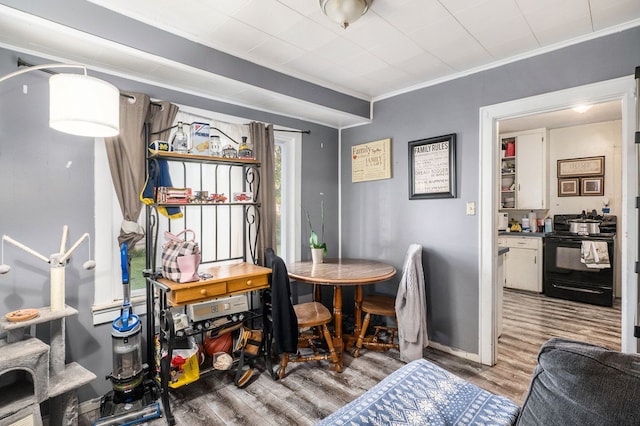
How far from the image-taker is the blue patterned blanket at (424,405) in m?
1.07

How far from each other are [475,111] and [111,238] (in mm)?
2958

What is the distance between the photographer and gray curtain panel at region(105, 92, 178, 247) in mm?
2160

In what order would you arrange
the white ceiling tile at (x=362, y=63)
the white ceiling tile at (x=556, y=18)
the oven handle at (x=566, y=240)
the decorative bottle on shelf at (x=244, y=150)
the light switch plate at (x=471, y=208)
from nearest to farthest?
the white ceiling tile at (x=556, y=18), the white ceiling tile at (x=362, y=63), the decorative bottle on shelf at (x=244, y=150), the light switch plate at (x=471, y=208), the oven handle at (x=566, y=240)

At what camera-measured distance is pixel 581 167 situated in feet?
15.5

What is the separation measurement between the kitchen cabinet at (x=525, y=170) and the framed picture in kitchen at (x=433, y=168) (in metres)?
3.04

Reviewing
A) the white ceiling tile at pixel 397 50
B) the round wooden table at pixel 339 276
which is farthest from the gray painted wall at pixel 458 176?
the white ceiling tile at pixel 397 50

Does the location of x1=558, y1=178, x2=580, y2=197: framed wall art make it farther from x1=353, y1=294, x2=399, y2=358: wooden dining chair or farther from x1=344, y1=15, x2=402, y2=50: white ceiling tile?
x1=344, y1=15, x2=402, y2=50: white ceiling tile

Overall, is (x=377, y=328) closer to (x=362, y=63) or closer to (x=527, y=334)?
(x=527, y=334)

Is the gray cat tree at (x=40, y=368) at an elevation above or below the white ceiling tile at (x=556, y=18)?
below

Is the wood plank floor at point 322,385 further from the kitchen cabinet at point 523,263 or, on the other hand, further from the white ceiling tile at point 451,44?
the white ceiling tile at point 451,44

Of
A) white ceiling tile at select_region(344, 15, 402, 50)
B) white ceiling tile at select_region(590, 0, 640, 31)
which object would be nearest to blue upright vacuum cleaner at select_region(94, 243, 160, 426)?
white ceiling tile at select_region(344, 15, 402, 50)

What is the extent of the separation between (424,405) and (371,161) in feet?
8.52

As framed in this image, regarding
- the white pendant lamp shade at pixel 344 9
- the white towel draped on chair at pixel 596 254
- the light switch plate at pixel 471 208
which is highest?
the white pendant lamp shade at pixel 344 9

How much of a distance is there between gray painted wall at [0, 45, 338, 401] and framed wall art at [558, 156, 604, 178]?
18.4 ft
